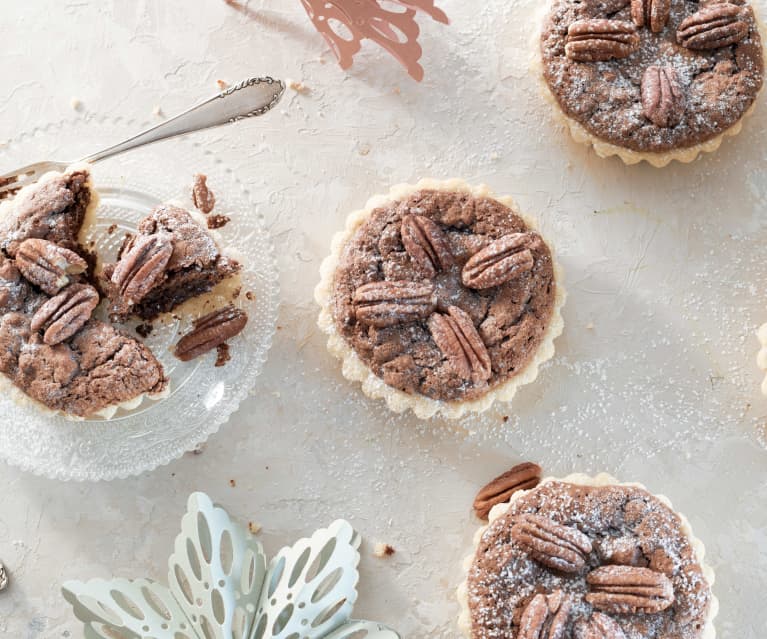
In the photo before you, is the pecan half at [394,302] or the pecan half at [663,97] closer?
the pecan half at [394,302]

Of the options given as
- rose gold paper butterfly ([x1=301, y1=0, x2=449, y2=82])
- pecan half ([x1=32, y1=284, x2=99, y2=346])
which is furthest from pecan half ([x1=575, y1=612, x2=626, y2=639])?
rose gold paper butterfly ([x1=301, y1=0, x2=449, y2=82])

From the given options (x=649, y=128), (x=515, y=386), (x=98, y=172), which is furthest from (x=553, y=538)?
(x=98, y=172)

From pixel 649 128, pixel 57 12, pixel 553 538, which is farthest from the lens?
pixel 57 12

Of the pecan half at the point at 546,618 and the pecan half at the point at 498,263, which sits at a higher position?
the pecan half at the point at 498,263

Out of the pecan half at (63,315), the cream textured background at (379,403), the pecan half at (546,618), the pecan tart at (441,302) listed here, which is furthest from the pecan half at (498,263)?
the pecan half at (63,315)

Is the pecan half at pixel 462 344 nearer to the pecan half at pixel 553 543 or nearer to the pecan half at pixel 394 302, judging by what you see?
the pecan half at pixel 394 302

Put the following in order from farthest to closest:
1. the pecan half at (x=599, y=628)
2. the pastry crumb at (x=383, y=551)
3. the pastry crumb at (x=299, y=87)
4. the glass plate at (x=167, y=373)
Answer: the pastry crumb at (x=299, y=87) < the pastry crumb at (x=383, y=551) < the glass plate at (x=167, y=373) < the pecan half at (x=599, y=628)

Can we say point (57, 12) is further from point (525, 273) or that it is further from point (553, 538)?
point (553, 538)

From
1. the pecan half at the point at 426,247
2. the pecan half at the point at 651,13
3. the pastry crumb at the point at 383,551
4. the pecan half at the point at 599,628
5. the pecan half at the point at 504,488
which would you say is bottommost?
the pecan half at the point at 599,628
